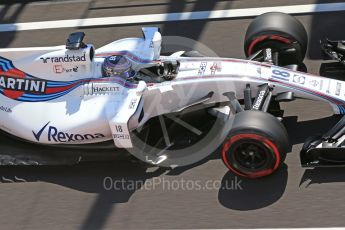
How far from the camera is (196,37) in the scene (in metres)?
7.84

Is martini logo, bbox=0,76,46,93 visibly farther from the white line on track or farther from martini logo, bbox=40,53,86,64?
the white line on track

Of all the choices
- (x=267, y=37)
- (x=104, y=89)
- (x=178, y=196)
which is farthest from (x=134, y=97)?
(x=267, y=37)

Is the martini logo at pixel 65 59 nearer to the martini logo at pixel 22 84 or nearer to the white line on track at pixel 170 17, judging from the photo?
the martini logo at pixel 22 84

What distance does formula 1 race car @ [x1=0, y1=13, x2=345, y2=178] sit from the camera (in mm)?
5617

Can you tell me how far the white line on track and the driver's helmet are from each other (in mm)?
2442

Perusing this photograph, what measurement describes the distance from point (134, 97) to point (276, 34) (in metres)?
1.57

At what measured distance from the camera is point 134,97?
5590 millimetres

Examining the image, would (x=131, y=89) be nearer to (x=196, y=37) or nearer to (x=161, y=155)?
(x=161, y=155)

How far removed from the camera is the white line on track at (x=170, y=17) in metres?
7.98

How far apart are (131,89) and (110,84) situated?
19 centimetres

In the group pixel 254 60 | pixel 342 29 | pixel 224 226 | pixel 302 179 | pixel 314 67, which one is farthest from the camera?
pixel 342 29

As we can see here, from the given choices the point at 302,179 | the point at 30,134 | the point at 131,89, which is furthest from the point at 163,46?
the point at 302,179

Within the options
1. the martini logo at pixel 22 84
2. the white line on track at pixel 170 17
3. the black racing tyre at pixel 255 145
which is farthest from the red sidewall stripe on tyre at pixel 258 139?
the white line on track at pixel 170 17

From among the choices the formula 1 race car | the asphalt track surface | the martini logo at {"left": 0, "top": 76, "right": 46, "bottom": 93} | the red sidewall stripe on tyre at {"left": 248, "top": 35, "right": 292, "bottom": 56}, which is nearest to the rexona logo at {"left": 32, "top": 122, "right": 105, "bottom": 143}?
the formula 1 race car
